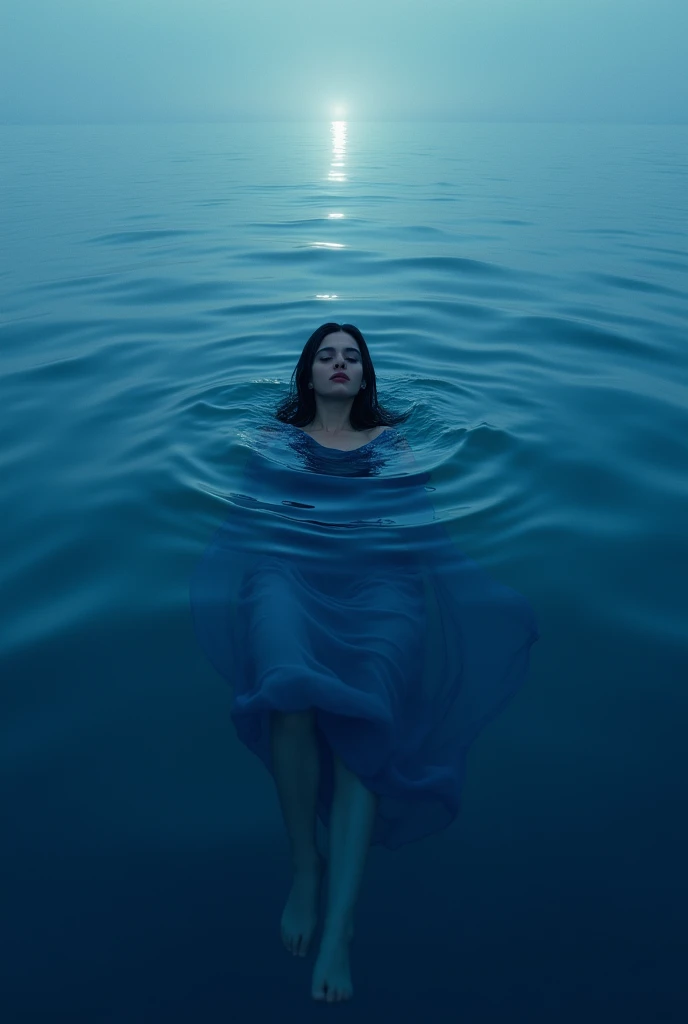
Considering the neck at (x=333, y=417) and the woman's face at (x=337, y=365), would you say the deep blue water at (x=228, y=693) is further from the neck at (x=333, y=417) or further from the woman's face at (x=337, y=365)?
the woman's face at (x=337, y=365)

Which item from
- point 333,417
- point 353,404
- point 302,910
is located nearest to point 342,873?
point 302,910

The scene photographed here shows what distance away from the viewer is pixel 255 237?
1181 centimetres

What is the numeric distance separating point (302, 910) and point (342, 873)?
0.13 m

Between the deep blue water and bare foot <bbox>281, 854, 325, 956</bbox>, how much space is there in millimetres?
41

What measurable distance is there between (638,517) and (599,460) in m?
0.66

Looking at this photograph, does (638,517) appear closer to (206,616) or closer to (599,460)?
(599,460)

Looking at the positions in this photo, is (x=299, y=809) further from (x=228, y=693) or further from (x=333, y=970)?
(x=228, y=693)

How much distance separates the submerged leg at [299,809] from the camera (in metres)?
2.19

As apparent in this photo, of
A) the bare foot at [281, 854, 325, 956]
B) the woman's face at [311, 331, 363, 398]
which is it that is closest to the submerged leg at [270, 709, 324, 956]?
the bare foot at [281, 854, 325, 956]

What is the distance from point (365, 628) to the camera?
2965mm

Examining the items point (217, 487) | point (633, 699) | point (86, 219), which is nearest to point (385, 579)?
point (633, 699)

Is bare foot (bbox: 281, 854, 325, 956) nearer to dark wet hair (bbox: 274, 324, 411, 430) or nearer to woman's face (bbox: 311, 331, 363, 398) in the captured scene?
woman's face (bbox: 311, 331, 363, 398)

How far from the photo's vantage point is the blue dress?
2426mm

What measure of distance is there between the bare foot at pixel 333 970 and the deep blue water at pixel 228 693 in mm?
35
